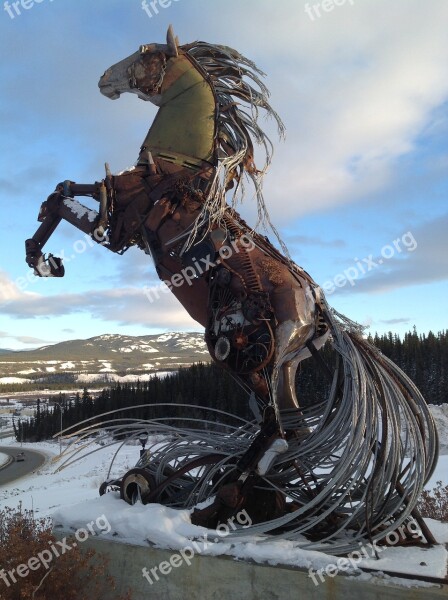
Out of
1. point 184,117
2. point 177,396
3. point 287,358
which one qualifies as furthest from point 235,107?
point 177,396

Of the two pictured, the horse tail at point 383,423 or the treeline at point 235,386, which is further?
the treeline at point 235,386

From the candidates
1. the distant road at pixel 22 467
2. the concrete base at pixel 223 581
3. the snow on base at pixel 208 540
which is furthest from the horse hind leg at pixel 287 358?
the distant road at pixel 22 467

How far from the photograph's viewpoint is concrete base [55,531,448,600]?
10.6ft

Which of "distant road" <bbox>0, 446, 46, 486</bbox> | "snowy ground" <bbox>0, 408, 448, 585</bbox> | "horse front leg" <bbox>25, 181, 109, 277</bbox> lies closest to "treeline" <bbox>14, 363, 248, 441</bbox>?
"distant road" <bbox>0, 446, 46, 486</bbox>

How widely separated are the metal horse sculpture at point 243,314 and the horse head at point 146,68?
0.04 feet

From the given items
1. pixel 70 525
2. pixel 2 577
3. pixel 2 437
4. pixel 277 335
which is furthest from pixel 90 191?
pixel 2 437

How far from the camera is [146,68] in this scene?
17.0 feet

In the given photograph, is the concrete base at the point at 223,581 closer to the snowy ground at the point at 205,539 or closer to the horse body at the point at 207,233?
the snowy ground at the point at 205,539

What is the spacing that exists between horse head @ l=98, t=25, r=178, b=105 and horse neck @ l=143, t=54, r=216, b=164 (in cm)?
8

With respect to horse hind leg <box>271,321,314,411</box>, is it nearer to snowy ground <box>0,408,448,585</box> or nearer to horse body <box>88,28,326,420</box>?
horse body <box>88,28,326,420</box>

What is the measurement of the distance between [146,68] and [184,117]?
0.62 metres

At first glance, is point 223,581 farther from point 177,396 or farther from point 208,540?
point 177,396

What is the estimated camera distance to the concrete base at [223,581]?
323 centimetres

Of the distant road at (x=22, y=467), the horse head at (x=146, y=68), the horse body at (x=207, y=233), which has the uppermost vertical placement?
the horse head at (x=146, y=68)
